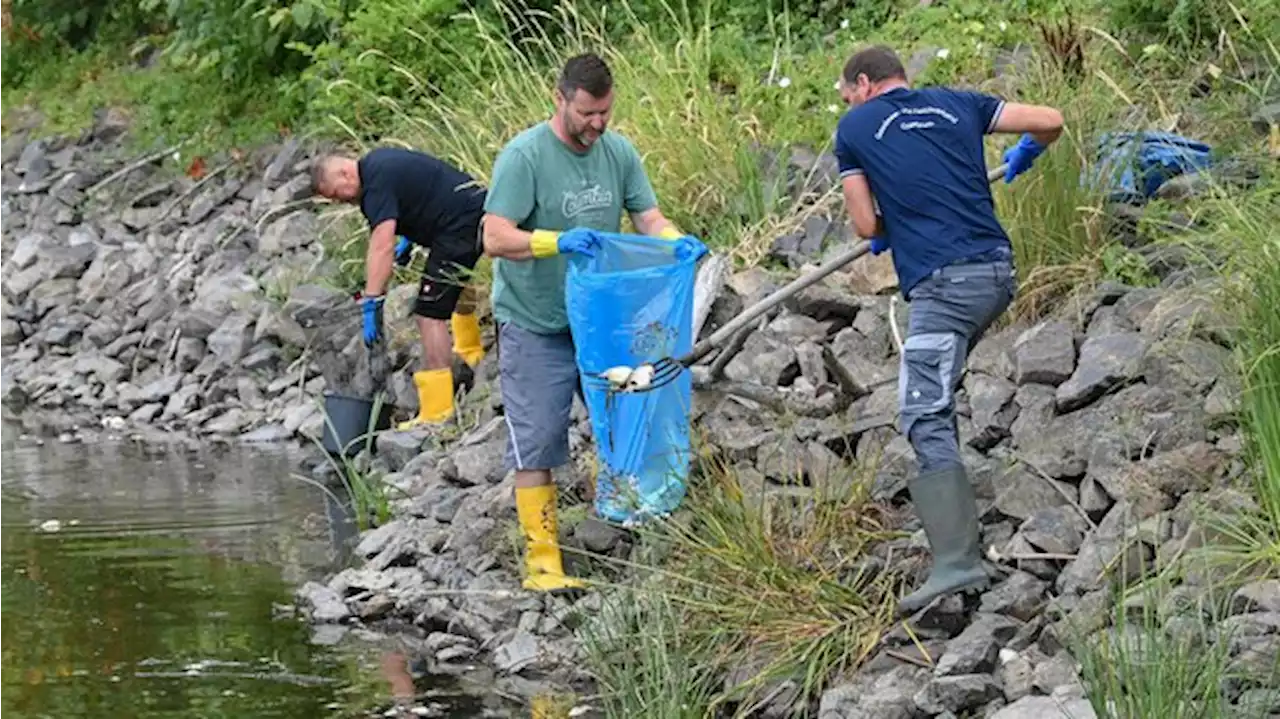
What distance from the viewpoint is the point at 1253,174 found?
8.45 meters

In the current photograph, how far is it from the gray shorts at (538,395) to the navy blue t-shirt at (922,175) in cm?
154

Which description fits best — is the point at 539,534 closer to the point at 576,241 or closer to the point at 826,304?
the point at 576,241

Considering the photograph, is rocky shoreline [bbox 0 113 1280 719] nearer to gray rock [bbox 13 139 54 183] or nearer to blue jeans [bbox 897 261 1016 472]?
blue jeans [bbox 897 261 1016 472]

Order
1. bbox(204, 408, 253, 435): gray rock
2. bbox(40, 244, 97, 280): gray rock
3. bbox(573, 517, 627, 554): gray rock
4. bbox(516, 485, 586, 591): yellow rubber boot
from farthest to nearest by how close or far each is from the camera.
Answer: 1. bbox(40, 244, 97, 280): gray rock
2. bbox(204, 408, 253, 435): gray rock
3. bbox(573, 517, 627, 554): gray rock
4. bbox(516, 485, 586, 591): yellow rubber boot

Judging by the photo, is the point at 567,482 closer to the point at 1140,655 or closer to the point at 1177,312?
the point at 1177,312

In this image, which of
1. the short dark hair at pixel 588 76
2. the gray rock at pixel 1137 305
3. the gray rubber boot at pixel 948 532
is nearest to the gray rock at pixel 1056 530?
the gray rubber boot at pixel 948 532

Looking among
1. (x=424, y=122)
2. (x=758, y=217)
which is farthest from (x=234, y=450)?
(x=758, y=217)

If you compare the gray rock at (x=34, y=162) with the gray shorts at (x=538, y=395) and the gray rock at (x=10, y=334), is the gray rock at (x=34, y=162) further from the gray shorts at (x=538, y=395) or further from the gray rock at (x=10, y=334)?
the gray shorts at (x=538, y=395)

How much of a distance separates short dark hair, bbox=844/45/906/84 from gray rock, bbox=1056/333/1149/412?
1.27 meters

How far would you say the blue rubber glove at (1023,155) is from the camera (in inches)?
273

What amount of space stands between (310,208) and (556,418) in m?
7.38

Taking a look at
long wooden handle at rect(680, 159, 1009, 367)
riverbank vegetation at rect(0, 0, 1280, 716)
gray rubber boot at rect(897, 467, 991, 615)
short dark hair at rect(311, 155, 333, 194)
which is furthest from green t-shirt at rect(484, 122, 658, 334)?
short dark hair at rect(311, 155, 333, 194)

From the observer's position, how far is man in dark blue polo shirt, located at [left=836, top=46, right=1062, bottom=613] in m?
6.47

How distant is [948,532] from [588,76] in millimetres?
2001
